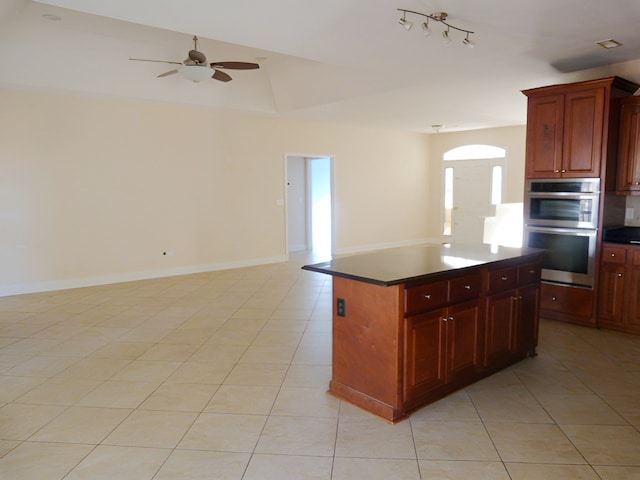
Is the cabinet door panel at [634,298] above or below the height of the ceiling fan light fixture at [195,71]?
below

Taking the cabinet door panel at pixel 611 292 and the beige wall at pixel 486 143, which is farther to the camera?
the beige wall at pixel 486 143

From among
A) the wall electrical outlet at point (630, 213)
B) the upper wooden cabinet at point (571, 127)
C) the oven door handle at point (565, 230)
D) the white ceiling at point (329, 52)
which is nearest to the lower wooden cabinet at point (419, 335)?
the oven door handle at point (565, 230)

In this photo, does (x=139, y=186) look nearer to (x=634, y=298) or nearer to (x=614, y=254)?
(x=614, y=254)

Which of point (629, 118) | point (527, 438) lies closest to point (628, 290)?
point (629, 118)

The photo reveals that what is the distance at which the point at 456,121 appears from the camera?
328 inches

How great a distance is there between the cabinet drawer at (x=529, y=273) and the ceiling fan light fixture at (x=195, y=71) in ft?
11.8

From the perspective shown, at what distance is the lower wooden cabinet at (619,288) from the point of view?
4.05 metres

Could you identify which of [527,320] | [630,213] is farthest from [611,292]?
[527,320]

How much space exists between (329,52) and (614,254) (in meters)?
3.31

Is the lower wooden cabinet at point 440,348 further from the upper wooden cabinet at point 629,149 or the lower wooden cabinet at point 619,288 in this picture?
the upper wooden cabinet at point 629,149

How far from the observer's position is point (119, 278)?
256 inches

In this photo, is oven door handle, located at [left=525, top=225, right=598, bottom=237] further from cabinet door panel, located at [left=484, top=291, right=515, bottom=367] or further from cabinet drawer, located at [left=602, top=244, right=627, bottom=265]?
cabinet door panel, located at [left=484, top=291, right=515, bottom=367]

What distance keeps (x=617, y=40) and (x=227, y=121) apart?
545cm

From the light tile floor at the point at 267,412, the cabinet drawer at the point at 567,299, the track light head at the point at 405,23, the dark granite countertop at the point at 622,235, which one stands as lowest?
the light tile floor at the point at 267,412
